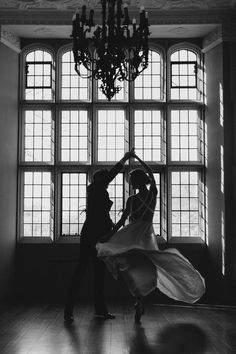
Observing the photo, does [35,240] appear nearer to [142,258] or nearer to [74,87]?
[74,87]

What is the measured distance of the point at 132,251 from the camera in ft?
19.2

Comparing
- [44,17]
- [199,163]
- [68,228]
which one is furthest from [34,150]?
[199,163]

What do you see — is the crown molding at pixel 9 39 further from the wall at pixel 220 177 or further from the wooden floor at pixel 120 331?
the wooden floor at pixel 120 331

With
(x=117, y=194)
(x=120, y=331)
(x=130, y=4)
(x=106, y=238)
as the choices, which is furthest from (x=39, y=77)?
(x=120, y=331)

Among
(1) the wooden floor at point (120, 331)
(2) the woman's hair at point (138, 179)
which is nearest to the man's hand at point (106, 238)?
(2) the woman's hair at point (138, 179)

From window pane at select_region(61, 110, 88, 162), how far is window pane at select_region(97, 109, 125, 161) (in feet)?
0.78

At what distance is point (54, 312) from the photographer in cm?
664

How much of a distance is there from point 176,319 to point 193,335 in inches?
36.7

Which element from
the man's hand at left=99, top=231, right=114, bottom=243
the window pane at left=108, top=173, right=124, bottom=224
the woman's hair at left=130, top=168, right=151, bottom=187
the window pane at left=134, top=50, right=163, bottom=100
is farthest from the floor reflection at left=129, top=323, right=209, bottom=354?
the window pane at left=134, top=50, right=163, bottom=100

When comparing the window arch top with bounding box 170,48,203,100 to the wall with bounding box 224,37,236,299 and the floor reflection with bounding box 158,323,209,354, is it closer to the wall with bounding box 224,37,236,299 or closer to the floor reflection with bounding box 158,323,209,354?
the wall with bounding box 224,37,236,299

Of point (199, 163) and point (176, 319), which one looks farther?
point (199, 163)

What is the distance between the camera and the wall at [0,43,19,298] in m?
7.68

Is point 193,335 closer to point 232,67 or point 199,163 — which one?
point 199,163

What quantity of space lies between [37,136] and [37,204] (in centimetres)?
107
